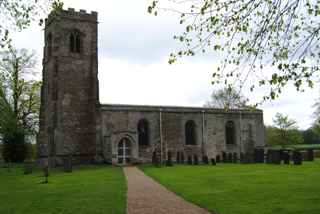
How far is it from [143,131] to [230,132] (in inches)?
371

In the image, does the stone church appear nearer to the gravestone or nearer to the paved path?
the gravestone

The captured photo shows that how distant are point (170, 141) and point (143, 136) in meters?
2.39

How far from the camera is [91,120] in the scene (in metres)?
34.6

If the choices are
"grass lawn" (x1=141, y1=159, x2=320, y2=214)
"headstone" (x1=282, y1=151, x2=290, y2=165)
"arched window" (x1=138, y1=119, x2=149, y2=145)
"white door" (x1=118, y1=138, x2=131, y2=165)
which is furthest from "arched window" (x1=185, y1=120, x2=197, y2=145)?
"grass lawn" (x1=141, y1=159, x2=320, y2=214)

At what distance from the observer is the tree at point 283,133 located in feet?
194

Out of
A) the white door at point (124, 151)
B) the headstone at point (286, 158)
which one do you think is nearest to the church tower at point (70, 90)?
the white door at point (124, 151)

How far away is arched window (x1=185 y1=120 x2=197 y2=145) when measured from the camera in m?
37.4

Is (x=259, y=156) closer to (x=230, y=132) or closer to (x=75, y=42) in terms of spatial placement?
(x=230, y=132)

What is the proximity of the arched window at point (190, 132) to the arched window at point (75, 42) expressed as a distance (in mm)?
11622

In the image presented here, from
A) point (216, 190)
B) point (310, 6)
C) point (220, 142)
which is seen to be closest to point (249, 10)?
point (310, 6)

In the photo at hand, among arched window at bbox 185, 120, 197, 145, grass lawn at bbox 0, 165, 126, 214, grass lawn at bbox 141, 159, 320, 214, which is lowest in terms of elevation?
grass lawn at bbox 0, 165, 126, 214

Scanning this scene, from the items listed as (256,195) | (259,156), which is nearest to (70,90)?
(259,156)

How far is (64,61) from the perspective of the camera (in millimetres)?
34750

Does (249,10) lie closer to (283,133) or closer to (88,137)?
(88,137)
